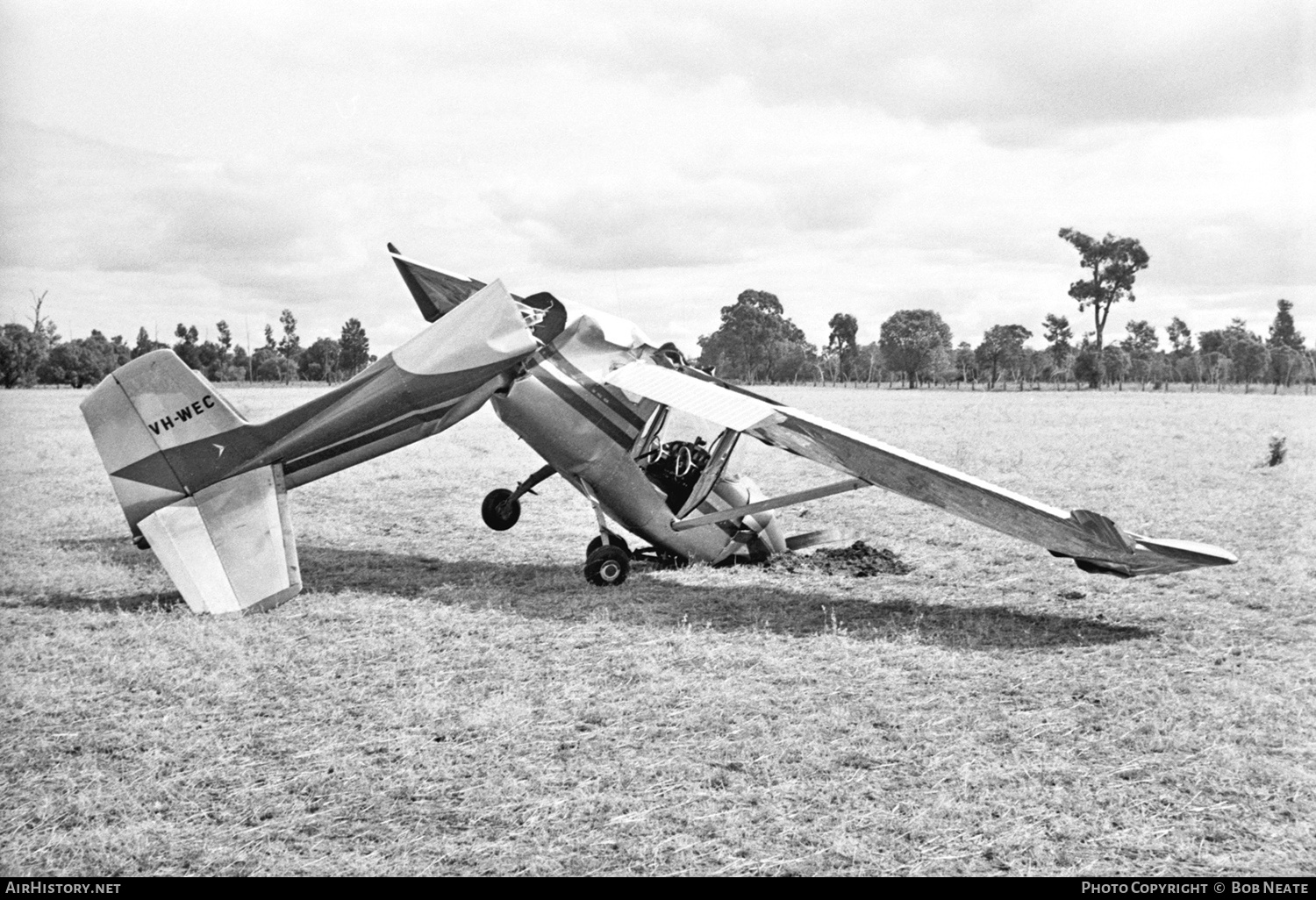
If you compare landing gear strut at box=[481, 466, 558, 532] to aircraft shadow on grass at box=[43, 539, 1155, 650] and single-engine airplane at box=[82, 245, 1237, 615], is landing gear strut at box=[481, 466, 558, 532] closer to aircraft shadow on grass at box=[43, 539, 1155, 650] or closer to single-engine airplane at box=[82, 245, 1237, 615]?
aircraft shadow on grass at box=[43, 539, 1155, 650]

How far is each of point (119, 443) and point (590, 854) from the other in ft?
21.9

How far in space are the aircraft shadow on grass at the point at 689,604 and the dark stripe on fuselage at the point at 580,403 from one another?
144 centimetres

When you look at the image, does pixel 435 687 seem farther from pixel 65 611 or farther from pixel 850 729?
pixel 65 611

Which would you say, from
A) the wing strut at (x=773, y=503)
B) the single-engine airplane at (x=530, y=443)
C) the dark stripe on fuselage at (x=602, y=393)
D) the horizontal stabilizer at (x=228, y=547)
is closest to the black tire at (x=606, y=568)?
the single-engine airplane at (x=530, y=443)

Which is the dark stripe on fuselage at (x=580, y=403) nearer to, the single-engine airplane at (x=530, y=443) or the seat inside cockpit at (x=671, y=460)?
the single-engine airplane at (x=530, y=443)

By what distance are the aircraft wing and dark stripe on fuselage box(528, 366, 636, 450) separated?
0.92 m

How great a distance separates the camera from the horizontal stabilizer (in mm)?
7977

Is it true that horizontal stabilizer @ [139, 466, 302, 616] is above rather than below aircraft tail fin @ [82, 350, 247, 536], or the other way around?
below

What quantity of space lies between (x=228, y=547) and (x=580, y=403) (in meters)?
3.50

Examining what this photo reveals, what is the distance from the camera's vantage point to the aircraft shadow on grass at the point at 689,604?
7.82 meters

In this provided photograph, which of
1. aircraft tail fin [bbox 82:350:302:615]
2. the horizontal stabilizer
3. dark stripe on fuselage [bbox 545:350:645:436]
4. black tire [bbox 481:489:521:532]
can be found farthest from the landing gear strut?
the horizontal stabilizer

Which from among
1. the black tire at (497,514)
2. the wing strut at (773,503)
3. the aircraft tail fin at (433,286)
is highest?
the aircraft tail fin at (433,286)

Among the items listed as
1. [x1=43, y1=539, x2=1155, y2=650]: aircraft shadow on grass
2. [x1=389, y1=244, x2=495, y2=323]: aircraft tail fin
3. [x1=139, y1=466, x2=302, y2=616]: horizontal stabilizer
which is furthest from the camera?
[x1=389, y1=244, x2=495, y2=323]: aircraft tail fin

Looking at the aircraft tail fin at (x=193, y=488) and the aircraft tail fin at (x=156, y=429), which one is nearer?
the aircraft tail fin at (x=193, y=488)
